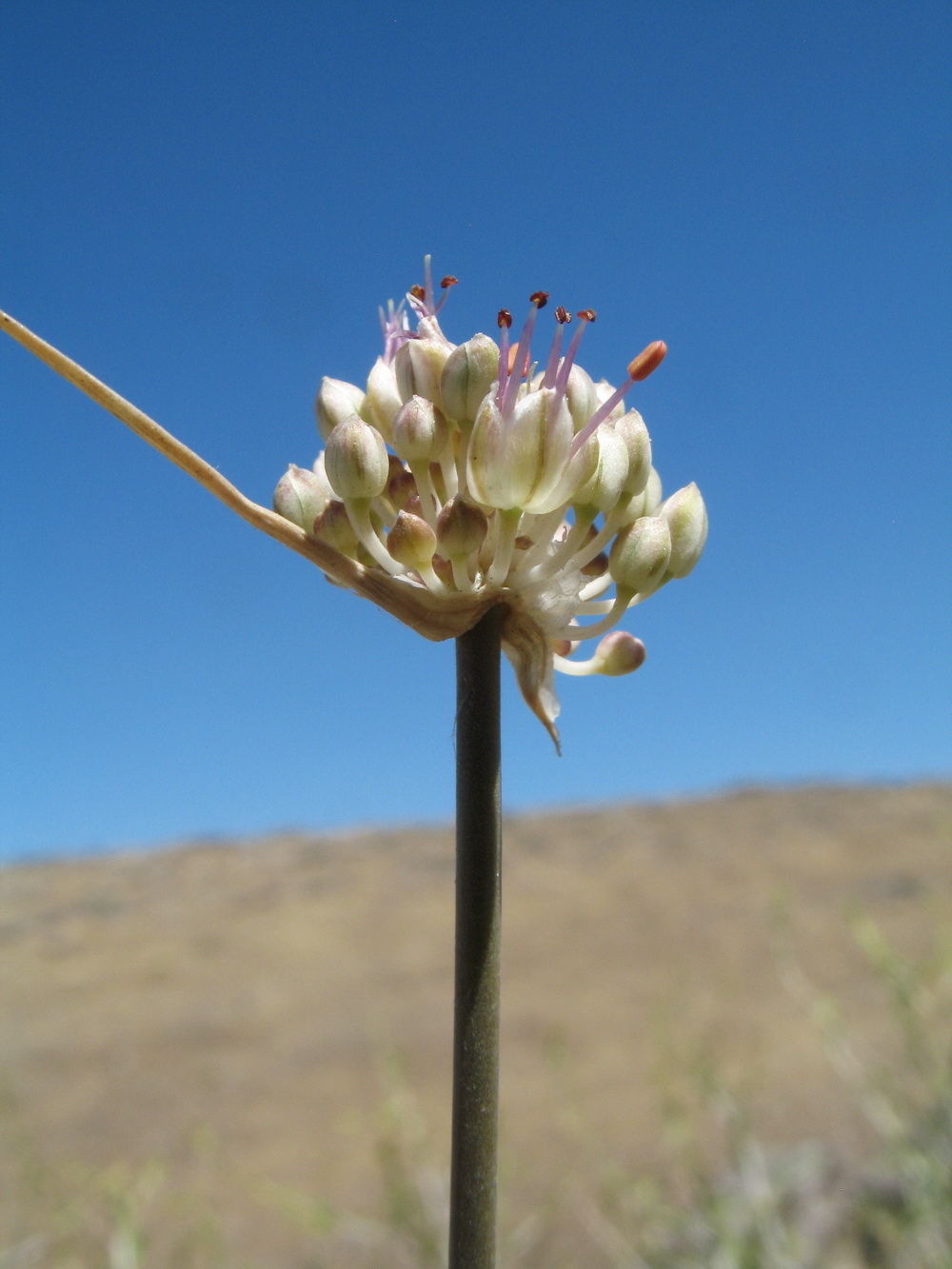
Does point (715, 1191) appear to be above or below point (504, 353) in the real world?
below

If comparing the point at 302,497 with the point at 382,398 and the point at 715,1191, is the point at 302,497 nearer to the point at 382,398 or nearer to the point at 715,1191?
the point at 382,398

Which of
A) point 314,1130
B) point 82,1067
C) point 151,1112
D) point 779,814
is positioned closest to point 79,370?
point 314,1130

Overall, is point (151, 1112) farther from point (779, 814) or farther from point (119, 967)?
point (779, 814)

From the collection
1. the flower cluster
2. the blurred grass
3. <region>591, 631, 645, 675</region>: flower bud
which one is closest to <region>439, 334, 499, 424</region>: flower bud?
the flower cluster

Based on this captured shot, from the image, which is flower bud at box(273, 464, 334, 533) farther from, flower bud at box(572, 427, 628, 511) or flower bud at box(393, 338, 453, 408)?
flower bud at box(572, 427, 628, 511)

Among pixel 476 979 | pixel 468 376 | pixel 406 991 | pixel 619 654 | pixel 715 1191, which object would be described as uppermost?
pixel 406 991

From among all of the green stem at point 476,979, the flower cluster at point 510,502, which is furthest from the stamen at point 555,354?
the green stem at point 476,979

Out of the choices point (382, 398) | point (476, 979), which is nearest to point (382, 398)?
point (382, 398)
